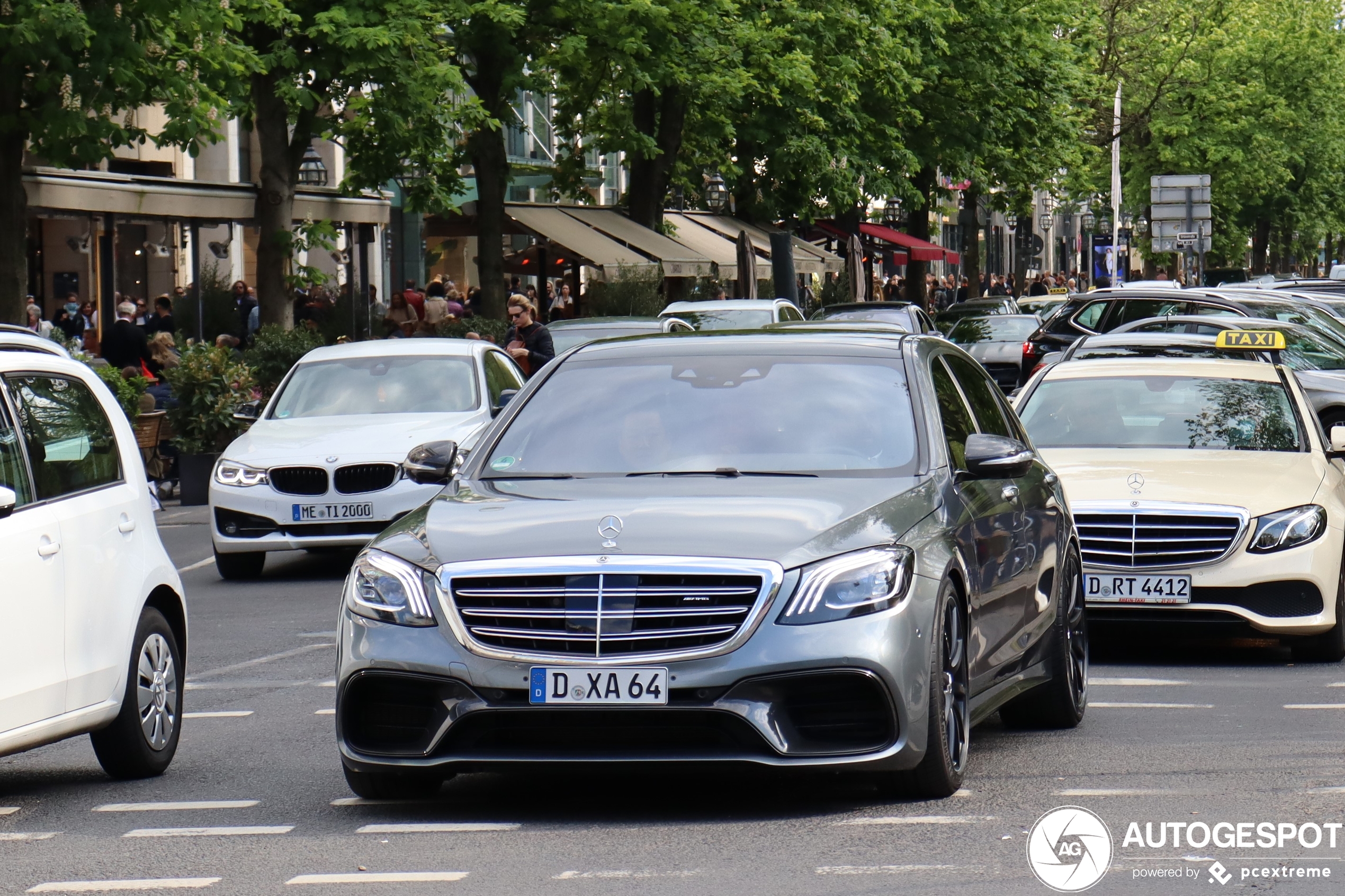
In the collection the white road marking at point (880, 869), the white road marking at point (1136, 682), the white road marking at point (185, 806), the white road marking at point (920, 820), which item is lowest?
the white road marking at point (1136, 682)

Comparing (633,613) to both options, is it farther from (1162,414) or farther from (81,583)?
(1162,414)

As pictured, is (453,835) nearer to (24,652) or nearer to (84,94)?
(24,652)

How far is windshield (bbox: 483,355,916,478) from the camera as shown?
7.44 meters

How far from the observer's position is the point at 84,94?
20188 millimetres

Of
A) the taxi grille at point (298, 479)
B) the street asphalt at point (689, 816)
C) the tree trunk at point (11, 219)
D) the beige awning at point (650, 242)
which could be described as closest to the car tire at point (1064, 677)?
Answer: the street asphalt at point (689, 816)

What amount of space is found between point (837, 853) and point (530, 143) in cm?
5226

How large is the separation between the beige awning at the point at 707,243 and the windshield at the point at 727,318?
15.5m

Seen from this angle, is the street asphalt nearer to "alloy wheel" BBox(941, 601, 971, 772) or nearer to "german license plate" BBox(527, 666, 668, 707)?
"alloy wheel" BBox(941, 601, 971, 772)

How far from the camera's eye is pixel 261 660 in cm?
1145

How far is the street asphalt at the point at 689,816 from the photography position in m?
5.93

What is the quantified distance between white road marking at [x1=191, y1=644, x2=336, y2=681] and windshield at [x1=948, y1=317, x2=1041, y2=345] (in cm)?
2353

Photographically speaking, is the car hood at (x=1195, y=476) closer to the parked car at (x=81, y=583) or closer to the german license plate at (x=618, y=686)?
the parked car at (x=81, y=583)

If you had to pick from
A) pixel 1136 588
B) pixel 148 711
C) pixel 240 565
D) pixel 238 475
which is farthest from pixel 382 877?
pixel 240 565

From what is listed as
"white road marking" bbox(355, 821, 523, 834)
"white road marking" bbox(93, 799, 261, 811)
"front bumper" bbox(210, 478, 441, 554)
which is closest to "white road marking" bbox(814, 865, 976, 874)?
"white road marking" bbox(355, 821, 523, 834)
